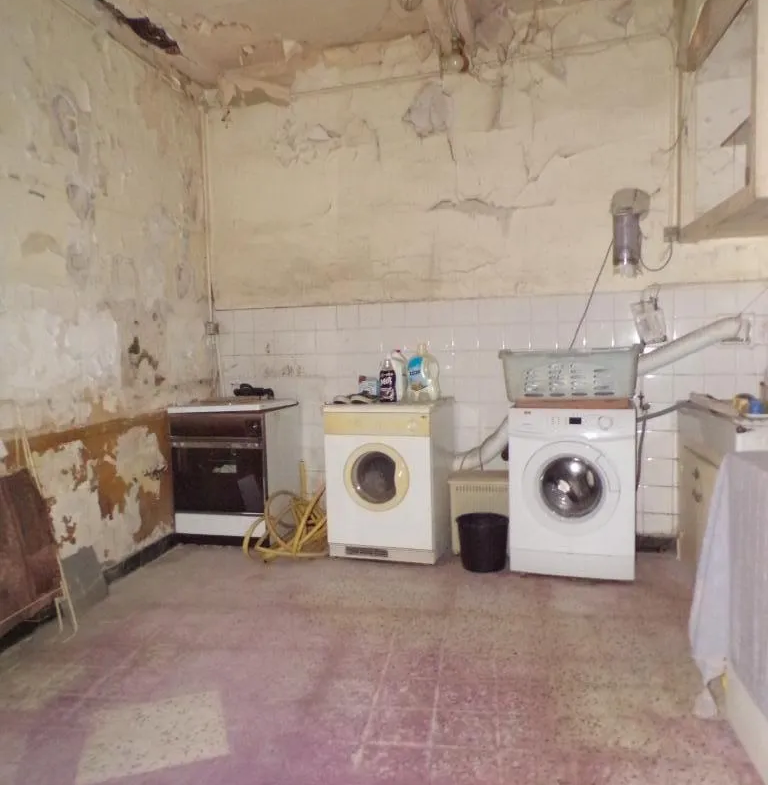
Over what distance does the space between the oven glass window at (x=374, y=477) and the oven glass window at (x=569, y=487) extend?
762 millimetres

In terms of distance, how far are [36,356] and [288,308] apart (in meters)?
1.55

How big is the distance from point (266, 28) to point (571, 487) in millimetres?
2886

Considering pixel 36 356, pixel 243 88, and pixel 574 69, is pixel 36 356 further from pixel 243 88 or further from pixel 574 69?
pixel 574 69

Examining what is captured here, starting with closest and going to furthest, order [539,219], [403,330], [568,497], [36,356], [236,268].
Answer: [36,356] < [568,497] < [539,219] < [403,330] < [236,268]

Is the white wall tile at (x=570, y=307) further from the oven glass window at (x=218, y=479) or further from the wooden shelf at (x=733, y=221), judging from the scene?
the oven glass window at (x=218, y=479)

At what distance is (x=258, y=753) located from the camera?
1.65 m

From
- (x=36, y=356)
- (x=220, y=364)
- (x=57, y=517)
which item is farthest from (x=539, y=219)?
(x=57, y=517)

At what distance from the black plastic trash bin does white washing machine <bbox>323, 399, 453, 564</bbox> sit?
6.5 inches

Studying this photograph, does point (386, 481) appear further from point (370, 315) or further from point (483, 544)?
point (370, 315)

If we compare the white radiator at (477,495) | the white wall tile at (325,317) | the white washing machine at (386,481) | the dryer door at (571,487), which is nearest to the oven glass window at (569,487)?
the dryer door at (571,487)

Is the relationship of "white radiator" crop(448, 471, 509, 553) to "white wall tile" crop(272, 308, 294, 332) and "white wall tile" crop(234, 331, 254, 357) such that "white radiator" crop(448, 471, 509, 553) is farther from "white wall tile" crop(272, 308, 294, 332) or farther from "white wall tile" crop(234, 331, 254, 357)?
"white wall tile" crop(234, 331, 254, 357)

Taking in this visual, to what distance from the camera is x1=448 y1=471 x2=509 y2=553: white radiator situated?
10.2ft

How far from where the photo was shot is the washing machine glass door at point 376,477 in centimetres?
300

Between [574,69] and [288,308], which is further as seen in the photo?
[288,308]
